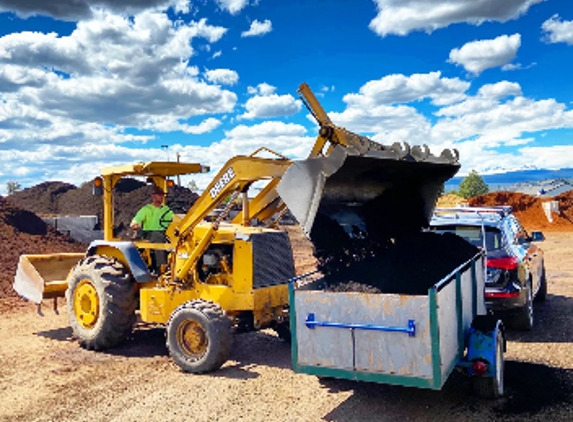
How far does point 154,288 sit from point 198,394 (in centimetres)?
212

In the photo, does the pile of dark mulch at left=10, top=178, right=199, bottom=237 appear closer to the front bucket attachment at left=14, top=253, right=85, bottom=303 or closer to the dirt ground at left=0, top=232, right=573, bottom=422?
the front bucket attachment at left=14, top=253, right=85, bottom=303

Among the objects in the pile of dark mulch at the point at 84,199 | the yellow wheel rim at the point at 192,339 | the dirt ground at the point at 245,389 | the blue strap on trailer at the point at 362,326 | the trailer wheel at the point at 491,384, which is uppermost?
the pile of dark mulch at the point at 84,199

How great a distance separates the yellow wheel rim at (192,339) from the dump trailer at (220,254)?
0.01m

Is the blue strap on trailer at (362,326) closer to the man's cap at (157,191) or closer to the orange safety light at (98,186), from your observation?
the man's cap at (157,191)

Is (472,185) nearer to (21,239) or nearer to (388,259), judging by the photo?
(21,239)

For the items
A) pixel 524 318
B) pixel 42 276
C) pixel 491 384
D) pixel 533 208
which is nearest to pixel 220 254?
pixel 491 384

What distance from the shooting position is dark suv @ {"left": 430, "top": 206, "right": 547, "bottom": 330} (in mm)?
8102

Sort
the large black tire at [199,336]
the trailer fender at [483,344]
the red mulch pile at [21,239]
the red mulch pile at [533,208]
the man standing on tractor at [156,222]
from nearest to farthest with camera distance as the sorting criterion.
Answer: the trailer fender at [483,344] < the large black tire at [199,336] < the man standing on tractor at [156,222] < the red mulch pile at [21,239] < the red mulch pile at [533,208]

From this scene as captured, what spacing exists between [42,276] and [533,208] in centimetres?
3195

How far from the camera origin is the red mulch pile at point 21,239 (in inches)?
631

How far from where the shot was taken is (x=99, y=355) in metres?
8.24

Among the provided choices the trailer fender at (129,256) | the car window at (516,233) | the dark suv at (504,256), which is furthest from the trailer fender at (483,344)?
the trailer fender at (129,256)

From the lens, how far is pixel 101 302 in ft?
26.8

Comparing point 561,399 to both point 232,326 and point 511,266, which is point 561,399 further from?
point 232,326
